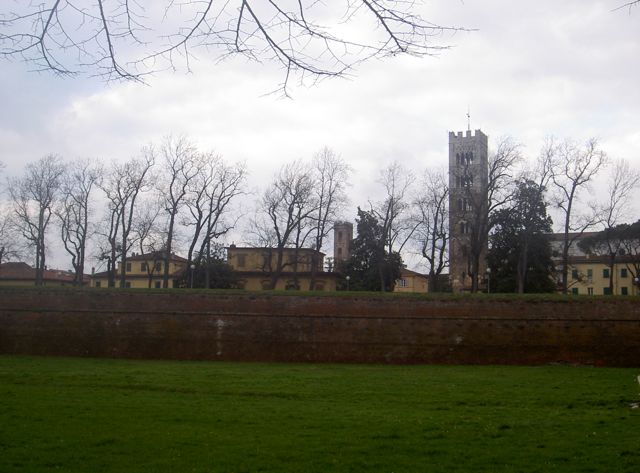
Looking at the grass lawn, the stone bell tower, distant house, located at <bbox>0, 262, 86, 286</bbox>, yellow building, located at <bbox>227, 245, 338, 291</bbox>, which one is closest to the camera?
the grass lawn

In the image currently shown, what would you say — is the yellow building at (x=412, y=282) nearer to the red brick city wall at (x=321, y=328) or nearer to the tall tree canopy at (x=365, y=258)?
the tall tree canopy at (x=365, y=258)

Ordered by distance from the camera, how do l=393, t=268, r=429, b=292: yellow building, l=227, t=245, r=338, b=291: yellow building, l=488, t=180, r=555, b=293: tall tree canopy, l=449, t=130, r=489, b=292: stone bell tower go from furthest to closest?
l=393, t=268, r=429, b=292: yellow building, l=227, t=245, r=338, b=291: yellow building, l=488, t=180, r=555, b=293: tall tree canopy, l=449, t=130, r=489, b=292: stone bell tower

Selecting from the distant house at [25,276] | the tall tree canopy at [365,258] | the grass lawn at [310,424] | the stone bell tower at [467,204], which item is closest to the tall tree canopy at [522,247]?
the stone bell tower at [467,204]

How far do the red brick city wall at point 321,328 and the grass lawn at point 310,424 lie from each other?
7.35 metres

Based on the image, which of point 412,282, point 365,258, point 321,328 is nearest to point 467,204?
point 365,258

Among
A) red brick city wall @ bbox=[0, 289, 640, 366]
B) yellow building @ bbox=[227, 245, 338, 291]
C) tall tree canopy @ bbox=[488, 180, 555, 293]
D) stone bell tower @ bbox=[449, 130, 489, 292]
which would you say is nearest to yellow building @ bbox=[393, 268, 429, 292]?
yellow building @ bbox=[227, 245, 338, 291]

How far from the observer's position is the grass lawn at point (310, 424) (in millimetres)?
7508

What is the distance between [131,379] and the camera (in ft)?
54.3

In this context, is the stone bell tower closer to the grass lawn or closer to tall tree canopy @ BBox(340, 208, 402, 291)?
tall tree canopy @ BBox(340, 208, 402, 291)

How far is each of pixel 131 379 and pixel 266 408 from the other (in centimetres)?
588

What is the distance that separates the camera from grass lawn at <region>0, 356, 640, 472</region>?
751 centimetres

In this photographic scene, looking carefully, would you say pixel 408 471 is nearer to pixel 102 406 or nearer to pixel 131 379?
pixel 102 406

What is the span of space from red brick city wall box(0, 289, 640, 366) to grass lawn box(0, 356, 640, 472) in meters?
7.35

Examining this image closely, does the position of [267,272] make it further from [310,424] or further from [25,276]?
[310,424]
